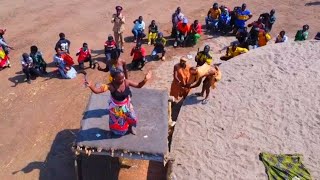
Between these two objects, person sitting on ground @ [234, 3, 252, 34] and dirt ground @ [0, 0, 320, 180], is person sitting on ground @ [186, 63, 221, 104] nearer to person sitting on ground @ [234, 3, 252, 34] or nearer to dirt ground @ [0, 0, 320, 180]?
dirt ground @ [0, 0, 320, 180]

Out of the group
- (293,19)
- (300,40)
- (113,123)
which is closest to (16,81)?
(113,123)

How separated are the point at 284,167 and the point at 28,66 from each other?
26.1ft

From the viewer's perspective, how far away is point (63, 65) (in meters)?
12.0

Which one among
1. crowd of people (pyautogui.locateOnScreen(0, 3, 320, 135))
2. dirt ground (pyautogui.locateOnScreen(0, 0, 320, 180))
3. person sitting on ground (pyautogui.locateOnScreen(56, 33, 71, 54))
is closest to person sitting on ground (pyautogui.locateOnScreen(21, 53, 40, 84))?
crowd of people (pyautogui.locateOnScreen(0, 3, 320, 135))

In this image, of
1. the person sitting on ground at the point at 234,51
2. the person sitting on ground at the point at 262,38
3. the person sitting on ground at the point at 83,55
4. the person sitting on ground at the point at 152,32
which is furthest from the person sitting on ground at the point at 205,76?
the person sitting on ground at the point at 152,32

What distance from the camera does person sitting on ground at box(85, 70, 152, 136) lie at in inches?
268

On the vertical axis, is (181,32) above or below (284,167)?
above

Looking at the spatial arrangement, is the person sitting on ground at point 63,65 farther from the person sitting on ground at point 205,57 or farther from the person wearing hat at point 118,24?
the person sitting on ground at point 205,57

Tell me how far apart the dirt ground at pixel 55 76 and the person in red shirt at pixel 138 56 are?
1.01ft

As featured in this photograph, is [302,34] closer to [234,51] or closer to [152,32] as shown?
[234,51]

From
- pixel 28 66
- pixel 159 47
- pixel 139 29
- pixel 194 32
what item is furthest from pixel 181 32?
pixel 28 66

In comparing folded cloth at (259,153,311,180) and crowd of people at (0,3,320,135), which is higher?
crowd of people at (0,3,320,135)

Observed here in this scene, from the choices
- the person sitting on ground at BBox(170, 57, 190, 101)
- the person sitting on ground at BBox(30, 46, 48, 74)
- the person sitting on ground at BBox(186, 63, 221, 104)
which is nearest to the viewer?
the person sitting on ground at BBox(186, 63, 221, 104)

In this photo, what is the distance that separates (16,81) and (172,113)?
5105mm
